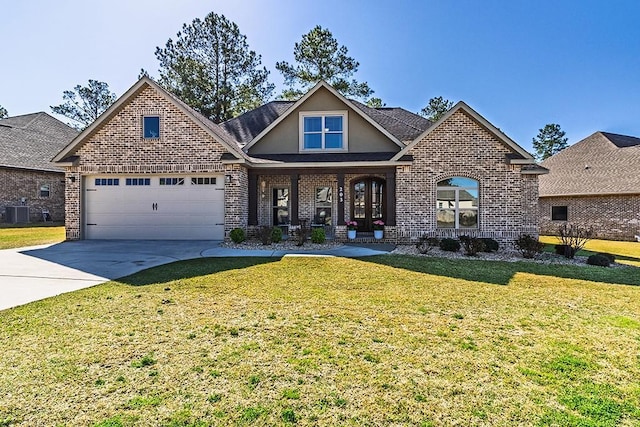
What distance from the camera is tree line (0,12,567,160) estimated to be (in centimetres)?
2914

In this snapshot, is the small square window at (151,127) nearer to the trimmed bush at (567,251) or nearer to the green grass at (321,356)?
the green grass at (321,356)

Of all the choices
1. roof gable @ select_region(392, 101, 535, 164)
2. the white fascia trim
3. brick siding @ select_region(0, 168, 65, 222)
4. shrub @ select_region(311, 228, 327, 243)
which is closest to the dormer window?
the white fascia trim

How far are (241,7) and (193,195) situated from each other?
730 cm

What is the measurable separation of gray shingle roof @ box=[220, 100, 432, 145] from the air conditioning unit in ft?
54.2

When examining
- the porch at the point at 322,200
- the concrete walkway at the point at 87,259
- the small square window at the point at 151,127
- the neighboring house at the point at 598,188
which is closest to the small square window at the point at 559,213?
the neighboring house at the point at 598,188

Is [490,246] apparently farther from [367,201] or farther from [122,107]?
[122,107]

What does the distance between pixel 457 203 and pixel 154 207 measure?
37.9ft

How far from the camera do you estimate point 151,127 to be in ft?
44.9

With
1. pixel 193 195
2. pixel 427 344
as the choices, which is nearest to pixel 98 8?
pixel 193 195

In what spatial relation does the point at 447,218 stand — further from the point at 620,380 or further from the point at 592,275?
the point at 620,380

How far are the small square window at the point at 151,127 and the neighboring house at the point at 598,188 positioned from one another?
2056 cm

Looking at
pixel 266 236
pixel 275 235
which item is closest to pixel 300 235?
pixel 275 235

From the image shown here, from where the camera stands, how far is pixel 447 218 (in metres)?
13.4

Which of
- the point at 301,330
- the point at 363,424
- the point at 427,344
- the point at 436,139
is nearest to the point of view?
the point at 363,424
